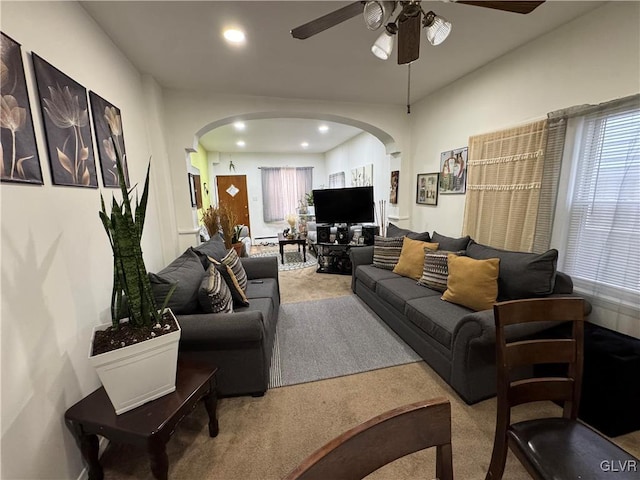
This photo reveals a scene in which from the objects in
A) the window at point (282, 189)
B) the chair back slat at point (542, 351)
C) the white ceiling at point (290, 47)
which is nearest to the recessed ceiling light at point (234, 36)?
the white ceiling at point (290, 47)

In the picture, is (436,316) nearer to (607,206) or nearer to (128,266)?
(607,206)

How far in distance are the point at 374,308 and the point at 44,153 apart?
115 inches

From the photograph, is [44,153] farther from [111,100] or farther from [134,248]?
[111,100]

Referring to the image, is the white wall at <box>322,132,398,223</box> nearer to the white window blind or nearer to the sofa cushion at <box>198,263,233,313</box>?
the white window blind

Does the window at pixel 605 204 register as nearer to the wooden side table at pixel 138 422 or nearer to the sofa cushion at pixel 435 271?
the sofa cushion at pixel 435 271

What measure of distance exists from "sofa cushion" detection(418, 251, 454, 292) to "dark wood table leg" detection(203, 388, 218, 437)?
6.75 ft

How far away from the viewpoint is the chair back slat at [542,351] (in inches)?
44.8

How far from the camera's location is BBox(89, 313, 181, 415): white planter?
1198 mm

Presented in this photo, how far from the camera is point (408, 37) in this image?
1.58m

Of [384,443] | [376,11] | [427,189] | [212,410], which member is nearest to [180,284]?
[212,410]

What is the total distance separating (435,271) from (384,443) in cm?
225

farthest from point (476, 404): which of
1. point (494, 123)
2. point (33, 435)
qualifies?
point (494, 123)

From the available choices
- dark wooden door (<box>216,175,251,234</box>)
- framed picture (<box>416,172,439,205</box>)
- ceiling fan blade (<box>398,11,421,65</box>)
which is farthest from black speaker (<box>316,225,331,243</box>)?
dark wooden door (<box>216,175,251,234</box>)

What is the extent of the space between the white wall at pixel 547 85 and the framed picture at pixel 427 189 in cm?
11
